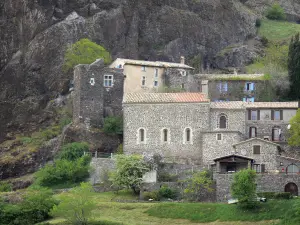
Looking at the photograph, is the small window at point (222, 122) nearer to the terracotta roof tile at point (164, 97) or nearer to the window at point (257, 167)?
the terracotta roof tile at point (164, 97)

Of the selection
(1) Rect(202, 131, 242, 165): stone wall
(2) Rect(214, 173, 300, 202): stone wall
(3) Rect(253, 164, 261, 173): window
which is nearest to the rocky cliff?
(1) Rect(202, 131, 242, 165): stone wall

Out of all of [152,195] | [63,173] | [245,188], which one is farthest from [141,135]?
[245,188]

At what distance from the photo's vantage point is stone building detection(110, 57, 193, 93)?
111625 millimetres

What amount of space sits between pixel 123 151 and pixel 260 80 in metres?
20.8

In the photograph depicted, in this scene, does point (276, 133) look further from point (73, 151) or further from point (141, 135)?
point (73, 151)

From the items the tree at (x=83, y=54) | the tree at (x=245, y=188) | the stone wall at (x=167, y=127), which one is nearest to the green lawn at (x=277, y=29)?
the tree at (x=83, y=54)

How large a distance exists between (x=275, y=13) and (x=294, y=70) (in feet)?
130

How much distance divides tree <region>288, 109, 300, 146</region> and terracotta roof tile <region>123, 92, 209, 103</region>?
9.52 m

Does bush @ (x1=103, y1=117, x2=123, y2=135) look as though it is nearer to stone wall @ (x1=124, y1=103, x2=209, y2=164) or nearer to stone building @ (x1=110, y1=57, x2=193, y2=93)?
stone wall @ (x1=124, y1=103, x2=209, y2=164)

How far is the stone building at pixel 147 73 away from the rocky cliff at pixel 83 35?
7.58m

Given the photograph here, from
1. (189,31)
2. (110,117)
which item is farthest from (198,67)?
(110,117)

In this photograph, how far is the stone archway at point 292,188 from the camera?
9031cm

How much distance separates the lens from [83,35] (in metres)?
120

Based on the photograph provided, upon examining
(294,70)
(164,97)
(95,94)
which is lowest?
(164,97)
